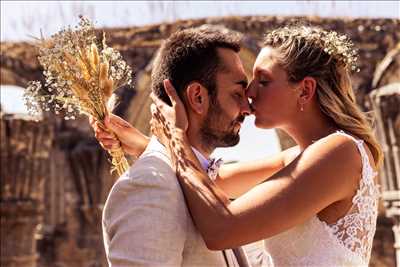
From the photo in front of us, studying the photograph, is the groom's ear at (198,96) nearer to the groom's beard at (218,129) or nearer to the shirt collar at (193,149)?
the groom's beard at (218,129)

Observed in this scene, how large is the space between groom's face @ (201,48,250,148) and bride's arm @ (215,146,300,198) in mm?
618

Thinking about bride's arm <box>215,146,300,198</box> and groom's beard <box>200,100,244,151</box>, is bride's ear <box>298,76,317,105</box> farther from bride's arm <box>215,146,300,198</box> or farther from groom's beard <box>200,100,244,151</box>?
bride's arm <box>215,146,300,198</box>

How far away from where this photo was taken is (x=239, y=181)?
2689mm

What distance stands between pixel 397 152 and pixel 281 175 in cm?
527

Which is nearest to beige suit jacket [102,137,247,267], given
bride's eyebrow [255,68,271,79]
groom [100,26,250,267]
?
groom [100,26,250,267]

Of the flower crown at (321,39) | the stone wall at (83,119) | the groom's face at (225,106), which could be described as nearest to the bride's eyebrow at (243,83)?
the groom's face at (225,106)

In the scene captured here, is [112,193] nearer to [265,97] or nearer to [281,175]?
[281,175]

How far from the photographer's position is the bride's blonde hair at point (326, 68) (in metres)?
2.14

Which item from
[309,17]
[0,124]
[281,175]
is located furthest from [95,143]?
[281,175]

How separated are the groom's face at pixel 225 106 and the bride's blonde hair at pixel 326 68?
0.68 ft

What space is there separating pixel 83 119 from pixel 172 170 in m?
11.2

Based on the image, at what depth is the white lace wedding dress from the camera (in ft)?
6.78

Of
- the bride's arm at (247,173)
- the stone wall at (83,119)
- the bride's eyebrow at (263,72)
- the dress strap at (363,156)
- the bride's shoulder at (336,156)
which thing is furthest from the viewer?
the stone wall at (83,119)

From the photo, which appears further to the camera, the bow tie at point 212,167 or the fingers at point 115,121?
the fingers at point 115,121
